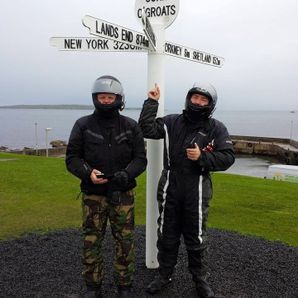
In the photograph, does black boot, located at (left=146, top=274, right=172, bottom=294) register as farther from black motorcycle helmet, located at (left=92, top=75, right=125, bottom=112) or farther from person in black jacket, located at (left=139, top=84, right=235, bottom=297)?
black motorcycle helmet, located at (left=92, top=75, right=125, bottom=112)

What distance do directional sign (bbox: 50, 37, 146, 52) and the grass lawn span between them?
10.8 ft

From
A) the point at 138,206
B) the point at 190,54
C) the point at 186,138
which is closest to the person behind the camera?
the point at 186,138

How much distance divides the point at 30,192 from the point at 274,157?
1537 inches

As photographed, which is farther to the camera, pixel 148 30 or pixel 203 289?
pixel 203 289

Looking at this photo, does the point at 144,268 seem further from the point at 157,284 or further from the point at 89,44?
the point at 89,44

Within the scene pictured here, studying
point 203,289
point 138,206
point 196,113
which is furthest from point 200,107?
point 138,206

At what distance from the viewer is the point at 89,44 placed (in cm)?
417

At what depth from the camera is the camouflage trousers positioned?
3852 millimetres

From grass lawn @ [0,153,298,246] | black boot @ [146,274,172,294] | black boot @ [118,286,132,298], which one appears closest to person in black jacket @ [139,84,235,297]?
black boot @ [146,274,172,294]

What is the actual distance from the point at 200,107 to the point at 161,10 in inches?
51.9

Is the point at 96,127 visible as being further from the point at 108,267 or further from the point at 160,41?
the point at 108,267

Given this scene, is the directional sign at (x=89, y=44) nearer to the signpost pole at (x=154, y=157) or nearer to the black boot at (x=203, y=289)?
the signpost pole at (x=154, y=157)

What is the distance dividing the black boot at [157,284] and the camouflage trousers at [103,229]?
0.33 m

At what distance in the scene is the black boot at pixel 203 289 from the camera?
13.4 ft
